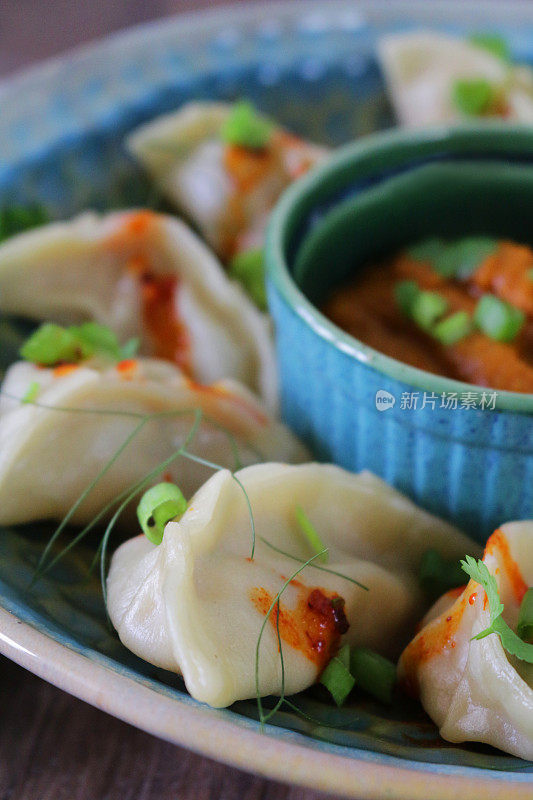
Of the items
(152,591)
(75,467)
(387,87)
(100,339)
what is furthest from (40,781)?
(387,87)

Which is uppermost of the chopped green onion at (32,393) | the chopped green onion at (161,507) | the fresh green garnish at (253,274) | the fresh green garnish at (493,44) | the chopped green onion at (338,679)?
the fresh green garnish at (493,44)

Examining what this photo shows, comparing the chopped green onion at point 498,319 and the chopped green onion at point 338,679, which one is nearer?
the chopped green onion at point 338,679

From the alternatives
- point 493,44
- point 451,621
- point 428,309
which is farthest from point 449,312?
point 493,44

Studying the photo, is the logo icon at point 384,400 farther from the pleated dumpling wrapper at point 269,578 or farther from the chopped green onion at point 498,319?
the chopped green onion at point 498,319

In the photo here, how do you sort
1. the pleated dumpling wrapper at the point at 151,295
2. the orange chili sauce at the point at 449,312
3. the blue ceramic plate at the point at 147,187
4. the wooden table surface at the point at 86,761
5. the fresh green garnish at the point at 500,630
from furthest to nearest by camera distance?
the pleated dumpling wrapper at the point at 151,295, the orange chili sauce at the point at 449,312, the wooden table surface at the point at 86,761, the fresh green garnish at the point at 500,630, the blue ceramic plate at the point at 147,187

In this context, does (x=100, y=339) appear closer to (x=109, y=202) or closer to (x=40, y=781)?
(x=109, y=202)

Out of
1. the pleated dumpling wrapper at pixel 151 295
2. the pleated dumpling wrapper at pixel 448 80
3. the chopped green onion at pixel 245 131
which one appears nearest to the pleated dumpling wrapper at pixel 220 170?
the chopped green onion at pixel 245 131
